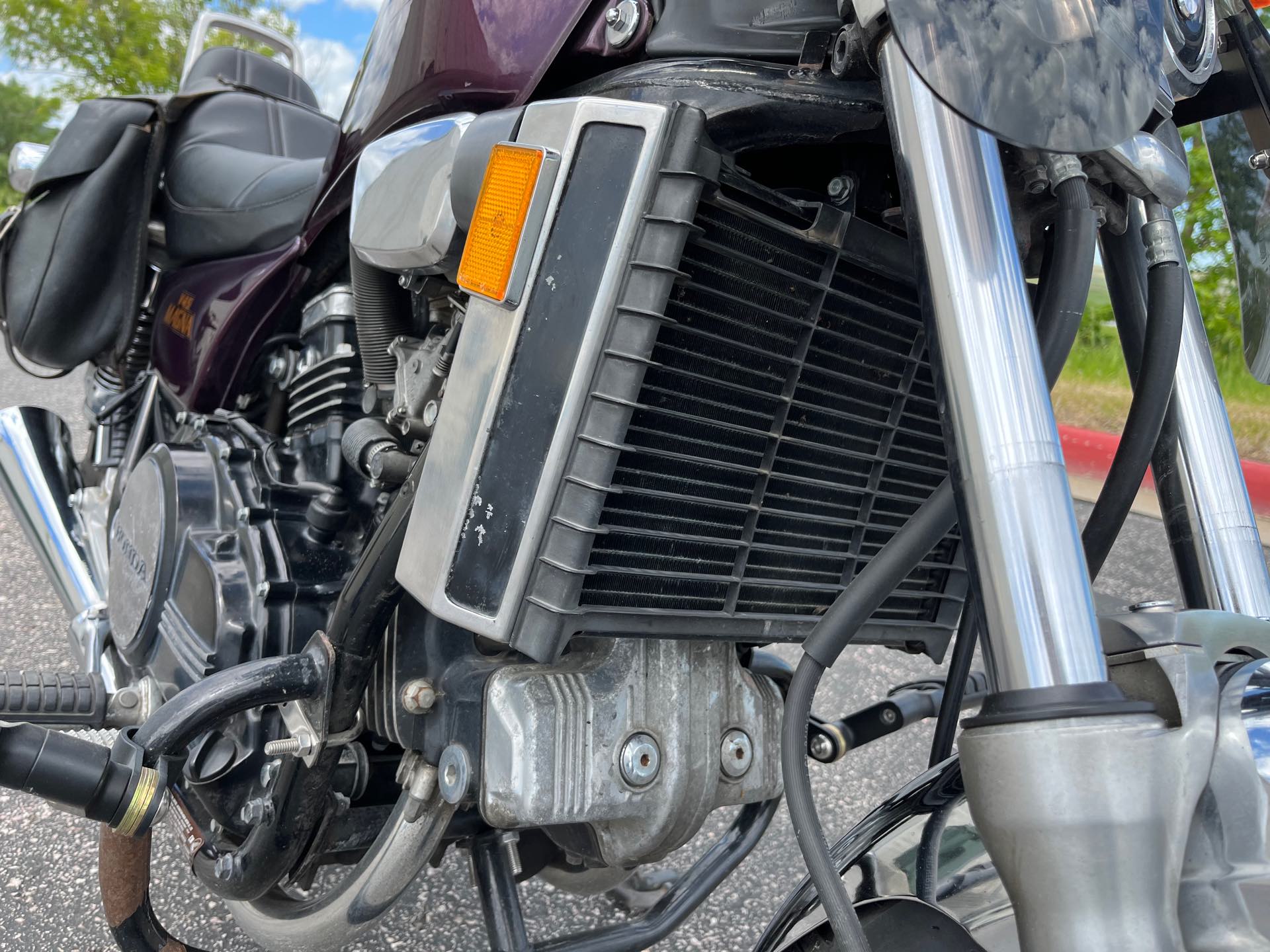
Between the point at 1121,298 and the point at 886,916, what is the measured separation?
56cm

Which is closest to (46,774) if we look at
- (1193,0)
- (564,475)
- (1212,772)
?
(564,475)

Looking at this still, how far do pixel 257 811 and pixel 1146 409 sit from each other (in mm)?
1029

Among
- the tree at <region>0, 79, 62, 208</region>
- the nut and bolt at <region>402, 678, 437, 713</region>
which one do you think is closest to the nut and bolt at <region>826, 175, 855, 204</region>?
the nut and bolt at <region>402, 678, 437, 713</region>

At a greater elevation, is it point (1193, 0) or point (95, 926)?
point (1193, 0)

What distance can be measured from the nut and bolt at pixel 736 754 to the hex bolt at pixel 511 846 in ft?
1.27

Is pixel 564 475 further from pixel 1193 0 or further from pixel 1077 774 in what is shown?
pixel 1193 0

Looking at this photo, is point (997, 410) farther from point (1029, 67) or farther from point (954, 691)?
point (954, 691)

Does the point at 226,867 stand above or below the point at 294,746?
below

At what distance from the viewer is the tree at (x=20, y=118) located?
20969 millimetres

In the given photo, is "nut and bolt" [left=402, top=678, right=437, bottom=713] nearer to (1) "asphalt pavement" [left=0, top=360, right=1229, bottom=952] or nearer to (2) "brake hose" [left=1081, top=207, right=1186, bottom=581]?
(2) "brake hose" [left=1081, top=207, right=1186, bottom=581]

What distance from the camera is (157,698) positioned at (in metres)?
1.43

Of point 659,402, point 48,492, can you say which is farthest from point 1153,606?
point 48,492

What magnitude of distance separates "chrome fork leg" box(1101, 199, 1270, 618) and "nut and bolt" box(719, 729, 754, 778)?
449 mm

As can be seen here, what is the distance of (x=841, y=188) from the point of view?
99 cm
